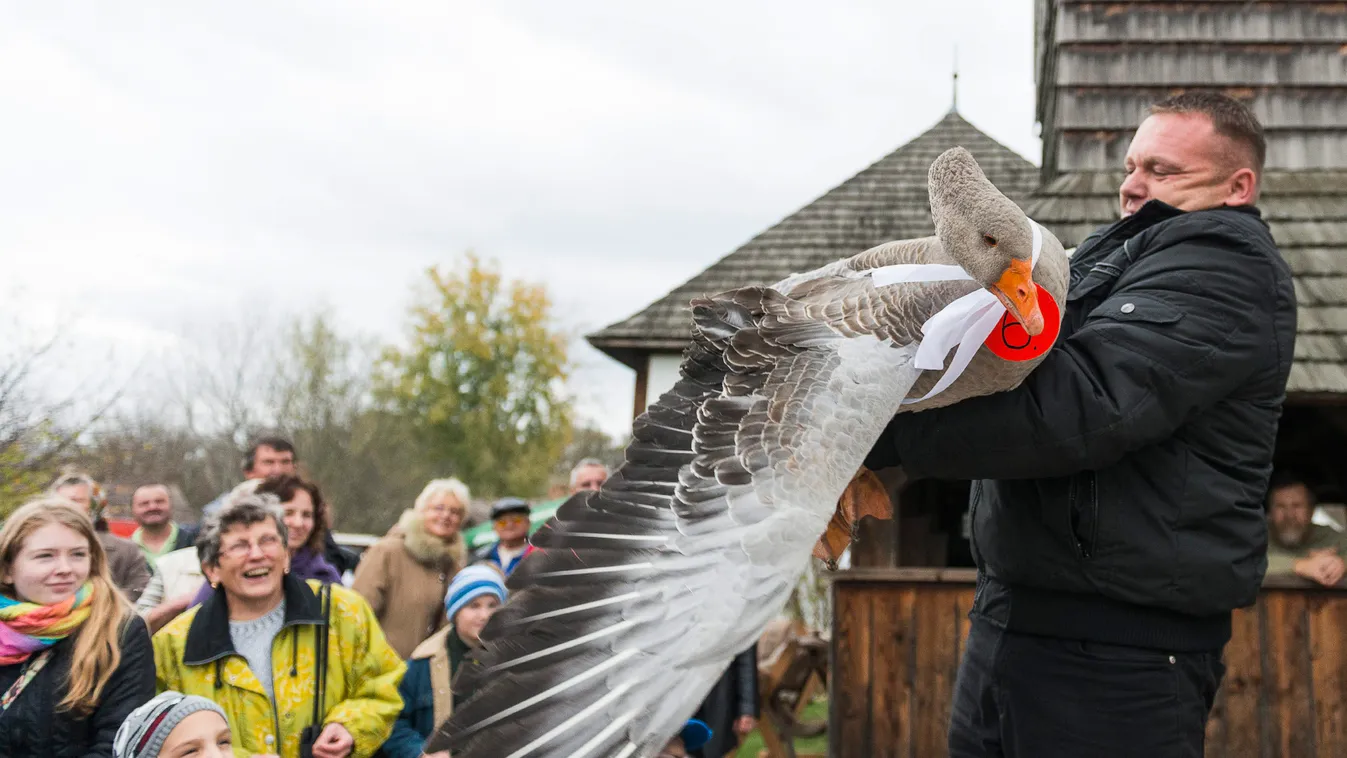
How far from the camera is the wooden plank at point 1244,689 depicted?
6195 millimetres

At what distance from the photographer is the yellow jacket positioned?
4234 mm

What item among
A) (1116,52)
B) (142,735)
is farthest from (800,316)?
(1116,52)

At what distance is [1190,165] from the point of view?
2.88m

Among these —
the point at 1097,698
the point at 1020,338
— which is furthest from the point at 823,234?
the point at 1097,698

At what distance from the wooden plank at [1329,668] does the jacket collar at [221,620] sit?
545cm

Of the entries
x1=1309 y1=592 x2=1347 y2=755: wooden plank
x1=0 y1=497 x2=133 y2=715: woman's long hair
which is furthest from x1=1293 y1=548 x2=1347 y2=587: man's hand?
x1=0 y1=497 x2=133 y2=715: woman's long hair

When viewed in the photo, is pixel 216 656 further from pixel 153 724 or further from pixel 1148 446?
pixel 1148 446

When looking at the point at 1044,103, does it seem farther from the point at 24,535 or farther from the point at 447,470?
the point at 447,470

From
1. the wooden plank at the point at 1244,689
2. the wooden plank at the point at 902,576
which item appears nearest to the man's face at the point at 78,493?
the wooden plank at the point at 902,576

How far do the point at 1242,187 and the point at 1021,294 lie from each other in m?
0.87

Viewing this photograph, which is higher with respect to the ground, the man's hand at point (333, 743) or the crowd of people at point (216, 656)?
the crowd of people at point (216, 656)

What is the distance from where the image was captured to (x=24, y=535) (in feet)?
13.8

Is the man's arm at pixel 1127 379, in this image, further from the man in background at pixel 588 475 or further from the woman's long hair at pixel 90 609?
the man in background at pixel 588 475

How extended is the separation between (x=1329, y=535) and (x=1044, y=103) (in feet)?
16.1
